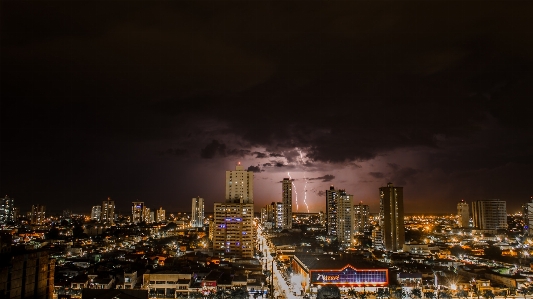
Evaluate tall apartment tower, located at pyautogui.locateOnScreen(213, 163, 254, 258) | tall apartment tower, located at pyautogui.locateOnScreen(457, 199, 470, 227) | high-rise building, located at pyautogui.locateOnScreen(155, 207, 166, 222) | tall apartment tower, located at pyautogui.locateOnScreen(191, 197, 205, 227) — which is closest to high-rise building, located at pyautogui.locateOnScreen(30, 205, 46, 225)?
high-rise building, located at pyautogui.locateOnScreen(155, 207, 166, 222)

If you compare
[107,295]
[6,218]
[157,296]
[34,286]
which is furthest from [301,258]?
[6,218]

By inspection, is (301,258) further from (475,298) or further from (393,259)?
(475,298)

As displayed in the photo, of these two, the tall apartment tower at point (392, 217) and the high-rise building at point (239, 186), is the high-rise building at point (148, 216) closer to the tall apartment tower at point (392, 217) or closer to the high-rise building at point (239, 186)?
the high-rise building at point (239, 186)

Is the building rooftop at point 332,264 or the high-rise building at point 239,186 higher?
the high-rise building at point 239,186

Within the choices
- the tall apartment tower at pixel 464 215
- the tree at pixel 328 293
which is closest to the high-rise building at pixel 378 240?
the tree at pixel 328 293

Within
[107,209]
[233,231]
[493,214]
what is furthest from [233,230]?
[107,209]

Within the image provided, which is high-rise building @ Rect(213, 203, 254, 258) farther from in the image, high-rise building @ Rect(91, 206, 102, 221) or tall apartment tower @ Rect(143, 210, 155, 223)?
high-rise building @ Rect(91, 206, 102, 221)
